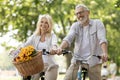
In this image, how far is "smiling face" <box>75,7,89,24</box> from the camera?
19.4ft

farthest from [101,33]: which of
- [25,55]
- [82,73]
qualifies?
[25,55]

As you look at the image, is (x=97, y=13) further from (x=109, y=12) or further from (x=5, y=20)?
(x=5, y=20)

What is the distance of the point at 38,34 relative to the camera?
6.54 m

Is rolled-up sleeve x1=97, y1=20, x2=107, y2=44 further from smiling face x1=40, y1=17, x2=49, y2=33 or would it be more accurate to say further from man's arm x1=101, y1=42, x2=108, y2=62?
smiling face x1=40, y1=17, x2=49, y2=33

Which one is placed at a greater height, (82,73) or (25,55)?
(25,55)

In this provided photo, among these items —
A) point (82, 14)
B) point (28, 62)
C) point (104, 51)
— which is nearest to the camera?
point (28, 62)

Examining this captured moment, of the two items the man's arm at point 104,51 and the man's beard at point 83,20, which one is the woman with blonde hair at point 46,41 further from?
the man's arm at point 104,51

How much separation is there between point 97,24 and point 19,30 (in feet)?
61.1

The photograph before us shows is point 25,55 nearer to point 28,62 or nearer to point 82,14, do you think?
Answer: point 28,62

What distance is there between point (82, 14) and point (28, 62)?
1.12 metres

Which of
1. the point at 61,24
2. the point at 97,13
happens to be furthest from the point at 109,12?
the point at 61,24

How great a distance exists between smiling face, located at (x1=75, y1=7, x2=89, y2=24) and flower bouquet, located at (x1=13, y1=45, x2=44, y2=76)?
0.85 meters

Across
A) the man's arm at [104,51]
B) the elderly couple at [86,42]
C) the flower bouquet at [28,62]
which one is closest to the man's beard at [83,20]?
the elderly couple at [86,42]

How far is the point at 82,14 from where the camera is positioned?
5.94m
